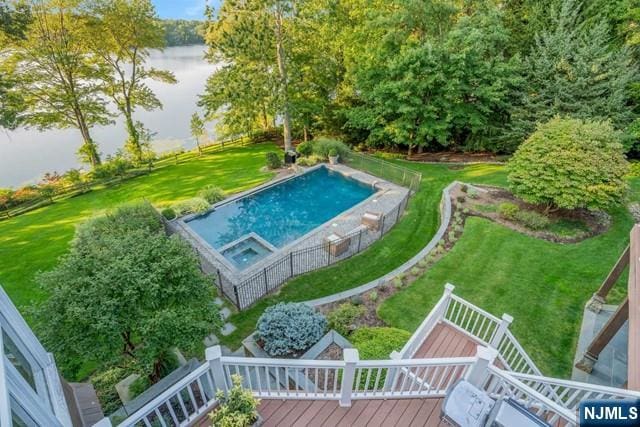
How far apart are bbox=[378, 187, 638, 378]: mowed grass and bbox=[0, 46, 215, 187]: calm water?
22985 mm

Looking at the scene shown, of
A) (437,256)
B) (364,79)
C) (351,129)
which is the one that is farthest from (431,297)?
(351,129)

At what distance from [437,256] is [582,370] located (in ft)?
13.7

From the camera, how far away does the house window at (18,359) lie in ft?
9.10

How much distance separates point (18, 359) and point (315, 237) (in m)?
8.44

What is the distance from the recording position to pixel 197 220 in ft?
40.5

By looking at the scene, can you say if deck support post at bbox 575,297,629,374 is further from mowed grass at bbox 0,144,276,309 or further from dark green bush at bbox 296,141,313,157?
dark green bush at bbox 296,141,313,157

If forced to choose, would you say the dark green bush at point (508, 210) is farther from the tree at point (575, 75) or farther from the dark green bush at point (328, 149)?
the dark green bush at point (328, 149)

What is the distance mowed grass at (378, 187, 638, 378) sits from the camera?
6758 mm

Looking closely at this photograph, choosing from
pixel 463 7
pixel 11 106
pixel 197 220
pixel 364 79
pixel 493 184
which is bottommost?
pixel 197 220

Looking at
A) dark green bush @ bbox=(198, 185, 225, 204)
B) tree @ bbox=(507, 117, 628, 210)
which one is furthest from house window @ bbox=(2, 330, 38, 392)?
tree @ bbox=(507, 117, 628, 210)

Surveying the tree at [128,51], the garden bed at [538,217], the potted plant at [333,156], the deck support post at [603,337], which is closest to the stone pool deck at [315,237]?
the potted plant at [333,156]

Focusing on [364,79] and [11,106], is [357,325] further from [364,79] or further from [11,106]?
[11,106]

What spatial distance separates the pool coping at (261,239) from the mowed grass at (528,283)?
4069 millimetres

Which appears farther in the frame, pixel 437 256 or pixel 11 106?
pixel 11 106
